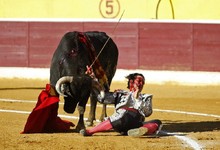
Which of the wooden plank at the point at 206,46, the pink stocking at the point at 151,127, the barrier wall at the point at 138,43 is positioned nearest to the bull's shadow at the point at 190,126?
the pink stocking at the point at 151,127

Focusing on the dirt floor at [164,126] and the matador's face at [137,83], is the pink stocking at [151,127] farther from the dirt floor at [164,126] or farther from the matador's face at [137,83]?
the matador's face at [137,83]

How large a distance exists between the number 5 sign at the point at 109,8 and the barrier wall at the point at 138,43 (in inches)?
89.7

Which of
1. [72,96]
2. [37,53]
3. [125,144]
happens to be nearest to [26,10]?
[37,53]

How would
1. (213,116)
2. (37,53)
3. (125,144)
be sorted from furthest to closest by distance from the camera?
(37,53)
(213,116)
(125,144)

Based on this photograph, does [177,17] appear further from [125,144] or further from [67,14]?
[125,144]

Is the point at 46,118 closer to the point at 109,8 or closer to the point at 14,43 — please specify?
the point at 14,43

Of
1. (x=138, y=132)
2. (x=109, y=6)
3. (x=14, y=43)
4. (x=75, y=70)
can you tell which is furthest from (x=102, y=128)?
(x=109, y=6)

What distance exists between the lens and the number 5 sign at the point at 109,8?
74.6 feet

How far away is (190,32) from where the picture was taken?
64.5 feet

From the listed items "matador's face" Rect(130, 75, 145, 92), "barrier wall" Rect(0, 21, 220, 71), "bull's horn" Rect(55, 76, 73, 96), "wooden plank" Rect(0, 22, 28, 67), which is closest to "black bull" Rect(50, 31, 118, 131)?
"bull's horn" Rect(55, 76, 73, 96)

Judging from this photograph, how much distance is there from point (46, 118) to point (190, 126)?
189cm

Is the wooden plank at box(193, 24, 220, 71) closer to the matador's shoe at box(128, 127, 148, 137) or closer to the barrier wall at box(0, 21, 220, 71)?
the barrier wall at box(0, 21, 220, 71)

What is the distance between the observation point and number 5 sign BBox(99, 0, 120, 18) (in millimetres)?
22734

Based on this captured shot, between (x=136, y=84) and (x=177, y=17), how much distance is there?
12886 millimetres
